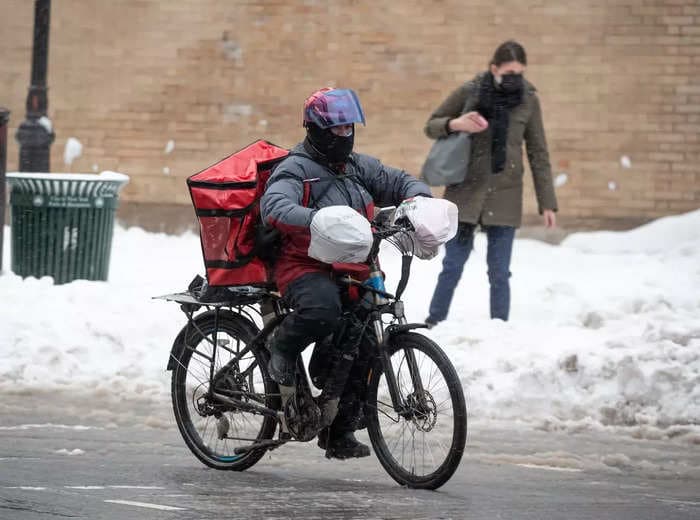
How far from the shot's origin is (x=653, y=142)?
15703mm

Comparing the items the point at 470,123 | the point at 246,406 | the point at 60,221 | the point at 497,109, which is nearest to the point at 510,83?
the point at 497,109

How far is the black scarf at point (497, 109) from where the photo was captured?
32.6 feet

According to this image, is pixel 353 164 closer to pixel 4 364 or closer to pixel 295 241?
pixel 295 241

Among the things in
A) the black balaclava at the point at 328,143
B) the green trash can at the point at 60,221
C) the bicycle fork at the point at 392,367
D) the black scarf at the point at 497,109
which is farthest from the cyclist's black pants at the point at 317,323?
the green trash can at the point at 60,221

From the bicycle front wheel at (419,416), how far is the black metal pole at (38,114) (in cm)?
820

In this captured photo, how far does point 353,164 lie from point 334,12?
10.1 meters

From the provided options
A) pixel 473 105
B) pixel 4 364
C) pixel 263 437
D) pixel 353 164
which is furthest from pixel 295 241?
pixel 473 105

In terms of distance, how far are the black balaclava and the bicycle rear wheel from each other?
2.92 ft

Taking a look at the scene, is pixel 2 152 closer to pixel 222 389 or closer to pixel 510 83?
pixel 510 83

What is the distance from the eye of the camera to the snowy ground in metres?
8.23

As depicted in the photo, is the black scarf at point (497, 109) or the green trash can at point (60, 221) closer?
the black scarf at point (497, 109)

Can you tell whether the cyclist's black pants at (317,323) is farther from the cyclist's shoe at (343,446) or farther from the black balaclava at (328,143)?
the black balaclava at (328,143)

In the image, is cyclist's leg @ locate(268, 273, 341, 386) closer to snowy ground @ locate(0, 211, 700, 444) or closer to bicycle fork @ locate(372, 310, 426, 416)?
bicycle fork @ locate(372, 310, 426, 416)

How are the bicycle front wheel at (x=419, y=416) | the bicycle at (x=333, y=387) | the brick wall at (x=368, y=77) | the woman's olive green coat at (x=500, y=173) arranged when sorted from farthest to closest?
the brick wall at (x=368, y=77) → the woman's olive green coat at (x=500, y=173) → the bicycle at (x=333, y=387) → the bicycle front wheel at (x=419, y=416)
